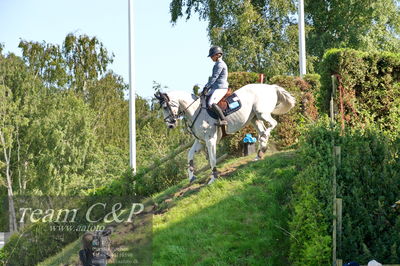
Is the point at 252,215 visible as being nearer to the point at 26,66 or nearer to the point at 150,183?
the point at 150,183

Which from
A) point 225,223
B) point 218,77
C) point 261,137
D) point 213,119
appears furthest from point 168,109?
point 225,223

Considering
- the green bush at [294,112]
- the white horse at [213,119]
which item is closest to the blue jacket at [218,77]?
the white horse at [213,119]

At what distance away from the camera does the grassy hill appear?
12789 millimetres

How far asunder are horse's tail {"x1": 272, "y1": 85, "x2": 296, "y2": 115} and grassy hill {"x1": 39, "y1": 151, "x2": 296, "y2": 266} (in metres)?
1.08

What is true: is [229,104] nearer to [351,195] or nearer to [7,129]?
[351,195]

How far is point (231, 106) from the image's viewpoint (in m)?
15.2

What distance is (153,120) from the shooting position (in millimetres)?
33094

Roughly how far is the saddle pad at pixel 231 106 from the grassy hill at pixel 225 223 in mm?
1306

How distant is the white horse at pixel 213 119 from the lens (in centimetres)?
1500

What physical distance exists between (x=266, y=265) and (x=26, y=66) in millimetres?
29152

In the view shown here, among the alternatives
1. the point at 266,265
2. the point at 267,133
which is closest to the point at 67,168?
the point at 267,133

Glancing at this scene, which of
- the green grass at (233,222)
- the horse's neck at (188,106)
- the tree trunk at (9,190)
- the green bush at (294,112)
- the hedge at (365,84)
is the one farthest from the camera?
the tree trunk at (9,190)

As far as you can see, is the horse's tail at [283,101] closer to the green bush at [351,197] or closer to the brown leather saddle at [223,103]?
the brown leather saddle at [223,103]

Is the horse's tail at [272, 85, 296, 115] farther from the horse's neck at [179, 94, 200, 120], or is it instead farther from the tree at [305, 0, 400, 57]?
the tree at [305, 0, 400, 57]
